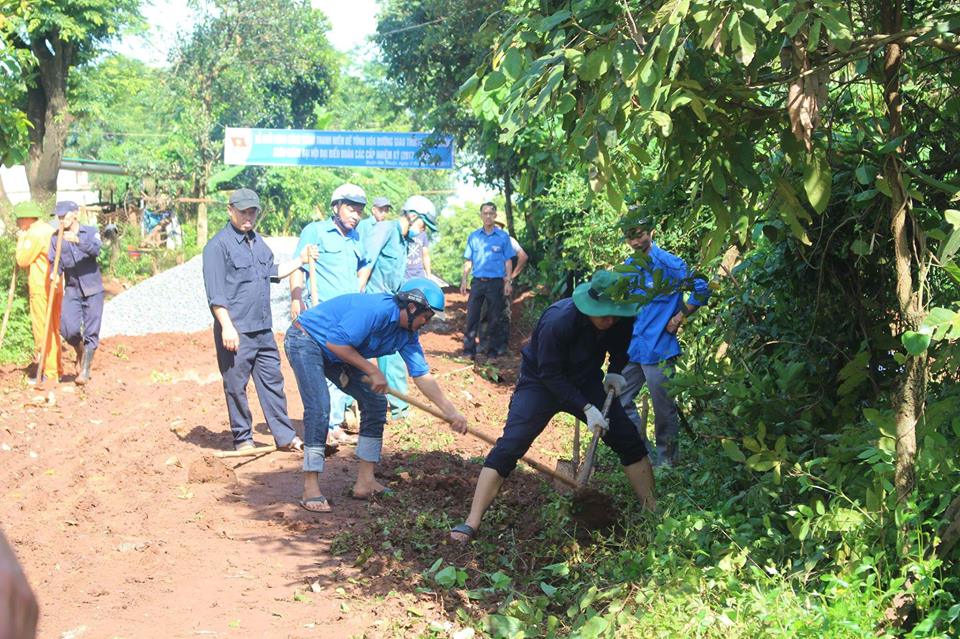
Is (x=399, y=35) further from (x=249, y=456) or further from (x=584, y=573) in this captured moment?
(x=584, y=573)

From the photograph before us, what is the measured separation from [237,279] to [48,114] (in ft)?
62.8

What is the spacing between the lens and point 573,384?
20.9ft

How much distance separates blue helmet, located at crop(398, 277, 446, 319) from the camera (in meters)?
6.64

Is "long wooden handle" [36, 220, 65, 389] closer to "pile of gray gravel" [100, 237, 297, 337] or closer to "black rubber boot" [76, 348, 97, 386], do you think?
"black rubber boot" [76, 348, 97, 386]

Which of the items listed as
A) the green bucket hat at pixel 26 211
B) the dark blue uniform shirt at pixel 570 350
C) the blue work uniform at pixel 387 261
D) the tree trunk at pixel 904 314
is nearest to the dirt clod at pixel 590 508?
the dark blue uniform shirt at pixel 570 350

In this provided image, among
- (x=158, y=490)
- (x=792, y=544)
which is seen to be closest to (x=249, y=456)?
(x=158, y=490)

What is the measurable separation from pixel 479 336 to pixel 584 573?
8847 mm

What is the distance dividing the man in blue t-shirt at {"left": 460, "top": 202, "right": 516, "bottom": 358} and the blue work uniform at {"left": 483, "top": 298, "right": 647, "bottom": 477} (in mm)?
7110

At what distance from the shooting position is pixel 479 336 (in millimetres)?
14547

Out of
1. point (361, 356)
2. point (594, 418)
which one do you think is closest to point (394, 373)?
point (361, 356)

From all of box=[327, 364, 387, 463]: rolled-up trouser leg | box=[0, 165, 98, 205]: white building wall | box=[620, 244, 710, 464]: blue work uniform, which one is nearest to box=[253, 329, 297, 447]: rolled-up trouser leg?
box=[327, 364, 387, 463]: rolled-up trouser leg

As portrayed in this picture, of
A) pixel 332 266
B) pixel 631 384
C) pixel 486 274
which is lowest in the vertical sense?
pixel 631 384

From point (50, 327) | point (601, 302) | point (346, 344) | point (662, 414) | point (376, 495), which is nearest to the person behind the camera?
point (601, 302)

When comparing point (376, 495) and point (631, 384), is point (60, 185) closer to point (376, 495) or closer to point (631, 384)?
point (376, 495)
